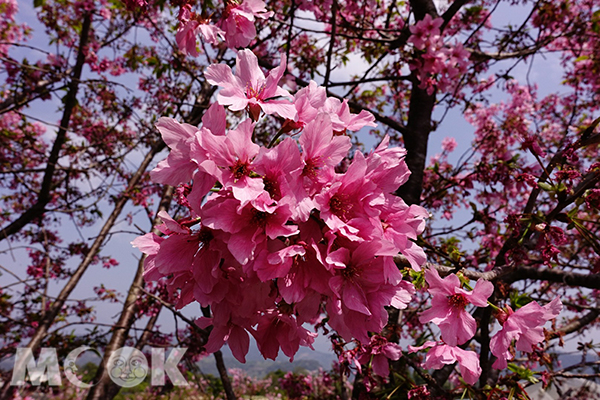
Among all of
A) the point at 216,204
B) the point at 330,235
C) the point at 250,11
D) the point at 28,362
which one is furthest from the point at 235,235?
the point at 28,362

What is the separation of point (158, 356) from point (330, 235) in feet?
16.3

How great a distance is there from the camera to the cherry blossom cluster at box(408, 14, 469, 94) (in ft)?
8.52

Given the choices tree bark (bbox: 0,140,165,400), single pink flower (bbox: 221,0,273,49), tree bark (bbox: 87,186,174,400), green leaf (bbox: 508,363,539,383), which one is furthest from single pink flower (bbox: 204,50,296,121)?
tree bark (bbox: 0,140,165,400)

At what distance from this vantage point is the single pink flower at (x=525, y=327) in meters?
1.05

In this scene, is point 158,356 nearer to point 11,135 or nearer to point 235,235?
point 11,135

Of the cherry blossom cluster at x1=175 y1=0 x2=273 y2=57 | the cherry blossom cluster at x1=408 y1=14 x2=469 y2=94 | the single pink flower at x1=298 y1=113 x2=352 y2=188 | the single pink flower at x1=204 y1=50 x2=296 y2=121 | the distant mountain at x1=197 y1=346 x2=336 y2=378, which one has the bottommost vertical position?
the distant mountain at x1=197 y1=346 x2=336 y2=378

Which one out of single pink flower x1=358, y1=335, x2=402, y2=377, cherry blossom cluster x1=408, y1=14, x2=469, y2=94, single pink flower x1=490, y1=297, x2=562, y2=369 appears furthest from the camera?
cherry blossom cluster x1=408, y1=14, x2=469, y2=94

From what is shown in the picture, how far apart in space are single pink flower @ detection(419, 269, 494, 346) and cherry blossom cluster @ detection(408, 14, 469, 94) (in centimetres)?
216

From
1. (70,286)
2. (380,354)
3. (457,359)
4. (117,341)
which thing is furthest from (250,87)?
(70,286)

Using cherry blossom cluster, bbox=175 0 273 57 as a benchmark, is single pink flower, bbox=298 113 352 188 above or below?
below

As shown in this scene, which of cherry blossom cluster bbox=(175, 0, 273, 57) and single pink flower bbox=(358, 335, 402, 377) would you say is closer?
cherry blossom cluster bbox=(175, 0, 273, 57)

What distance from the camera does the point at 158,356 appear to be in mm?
4668

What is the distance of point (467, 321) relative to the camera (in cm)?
101

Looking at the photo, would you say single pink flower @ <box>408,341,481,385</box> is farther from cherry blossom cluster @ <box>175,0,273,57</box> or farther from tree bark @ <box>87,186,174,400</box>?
tree bark @ <box>87,186,174,400</box>
